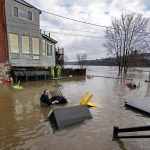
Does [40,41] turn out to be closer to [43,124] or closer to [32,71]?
[32,71]

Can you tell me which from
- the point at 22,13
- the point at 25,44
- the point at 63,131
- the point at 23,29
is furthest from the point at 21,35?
the point at 63,131

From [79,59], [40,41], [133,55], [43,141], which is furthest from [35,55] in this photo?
[79,59]

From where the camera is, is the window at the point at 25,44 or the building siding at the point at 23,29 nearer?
the building siding at the point at 23,29

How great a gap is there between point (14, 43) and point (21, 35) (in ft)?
3.95

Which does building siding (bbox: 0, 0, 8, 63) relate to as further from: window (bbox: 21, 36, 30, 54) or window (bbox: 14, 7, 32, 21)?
window (bbox: 21, 36, 30, 54)

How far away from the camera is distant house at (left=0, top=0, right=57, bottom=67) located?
57.9 feet

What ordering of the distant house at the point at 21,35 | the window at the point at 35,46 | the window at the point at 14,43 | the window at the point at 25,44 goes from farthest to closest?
the window at the point at 35,46, the window at the point at 25,44, the window at the point at 14,43, the distant house at the point at 21,35

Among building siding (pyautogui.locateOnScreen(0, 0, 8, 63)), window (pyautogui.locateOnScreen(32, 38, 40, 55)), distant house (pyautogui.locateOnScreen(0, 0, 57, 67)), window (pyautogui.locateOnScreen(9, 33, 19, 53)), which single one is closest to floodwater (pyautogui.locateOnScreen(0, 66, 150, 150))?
building siding (pyautogui.locateOnScreen(0, 0, 8, 63))

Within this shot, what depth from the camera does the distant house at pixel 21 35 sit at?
17656 millimetres

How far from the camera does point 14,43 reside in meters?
18.5

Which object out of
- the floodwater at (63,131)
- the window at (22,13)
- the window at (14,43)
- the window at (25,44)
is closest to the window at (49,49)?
the window at (25,44)

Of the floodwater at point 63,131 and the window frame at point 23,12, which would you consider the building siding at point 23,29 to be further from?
the floodwater at point 63,131

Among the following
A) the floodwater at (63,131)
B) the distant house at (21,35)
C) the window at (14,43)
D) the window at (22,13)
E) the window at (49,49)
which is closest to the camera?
the floodwater at (63,131)

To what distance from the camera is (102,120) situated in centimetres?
765
